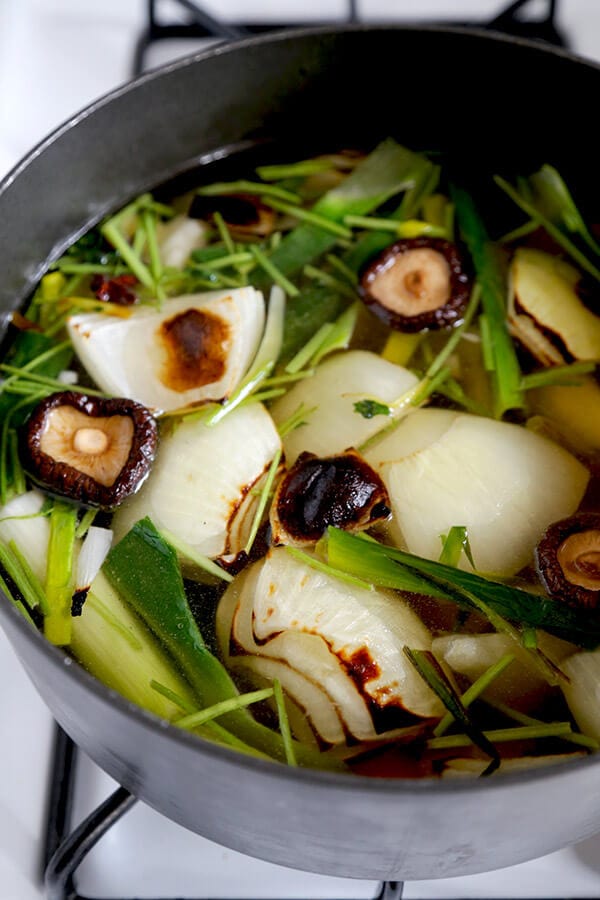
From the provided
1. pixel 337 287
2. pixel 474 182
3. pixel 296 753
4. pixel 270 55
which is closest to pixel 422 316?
pixel 337 287

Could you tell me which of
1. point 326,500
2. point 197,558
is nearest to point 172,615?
point 197,558

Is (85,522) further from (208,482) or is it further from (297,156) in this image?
(297,156)

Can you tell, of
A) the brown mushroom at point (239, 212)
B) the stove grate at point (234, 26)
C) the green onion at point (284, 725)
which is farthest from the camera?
the stove grate at point (234, 26)

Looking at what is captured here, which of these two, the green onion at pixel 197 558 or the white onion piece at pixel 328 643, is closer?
the white onion piece at pixel 328 643

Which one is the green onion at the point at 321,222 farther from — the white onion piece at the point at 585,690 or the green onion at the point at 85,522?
the white onion piece at the point at 585,690

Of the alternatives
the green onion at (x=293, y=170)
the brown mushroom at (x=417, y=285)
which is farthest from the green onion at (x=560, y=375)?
the green onion at (x=293, y=170)

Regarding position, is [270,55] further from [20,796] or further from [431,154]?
[20,796]

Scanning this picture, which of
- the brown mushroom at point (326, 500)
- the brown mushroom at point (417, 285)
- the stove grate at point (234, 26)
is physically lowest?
the brown mushroom at point (326, 500)
